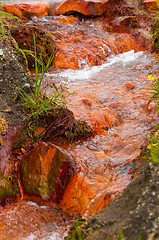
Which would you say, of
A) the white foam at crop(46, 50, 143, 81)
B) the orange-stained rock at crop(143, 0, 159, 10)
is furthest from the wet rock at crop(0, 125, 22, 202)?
the orange-stained rock at crop(143, 0, 159, 10)

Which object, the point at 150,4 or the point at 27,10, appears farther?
the point at 150,4

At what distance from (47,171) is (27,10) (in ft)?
26.2

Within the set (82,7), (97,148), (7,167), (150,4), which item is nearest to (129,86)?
(97,148)

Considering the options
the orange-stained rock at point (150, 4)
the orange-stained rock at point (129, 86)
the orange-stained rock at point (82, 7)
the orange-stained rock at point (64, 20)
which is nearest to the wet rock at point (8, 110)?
the orange-stained rock at point (129, 86)

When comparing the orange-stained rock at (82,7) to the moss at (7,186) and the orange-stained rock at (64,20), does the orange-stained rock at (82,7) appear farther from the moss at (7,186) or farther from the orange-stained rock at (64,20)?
the moss at (7,186)

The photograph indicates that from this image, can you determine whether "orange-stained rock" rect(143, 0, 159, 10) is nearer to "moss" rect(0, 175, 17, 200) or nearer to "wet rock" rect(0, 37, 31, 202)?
"wet rock" rect(0, 37, 31, 202)

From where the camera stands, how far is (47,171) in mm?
2619

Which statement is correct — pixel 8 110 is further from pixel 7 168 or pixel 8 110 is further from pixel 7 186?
pixel 7 186

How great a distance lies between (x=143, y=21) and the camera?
32.6 feet

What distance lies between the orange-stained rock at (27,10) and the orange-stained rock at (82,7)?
604mm

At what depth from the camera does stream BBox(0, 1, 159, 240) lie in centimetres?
238

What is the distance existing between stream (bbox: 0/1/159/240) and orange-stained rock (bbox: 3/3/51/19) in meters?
3.30

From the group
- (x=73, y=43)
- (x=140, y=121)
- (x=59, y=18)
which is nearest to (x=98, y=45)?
(x=73, y=43)

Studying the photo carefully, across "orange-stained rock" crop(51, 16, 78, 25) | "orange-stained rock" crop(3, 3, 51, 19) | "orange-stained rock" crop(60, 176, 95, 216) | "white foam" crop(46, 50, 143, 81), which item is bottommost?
"orange-stained rock" crop(60, 176, 95, 216)
